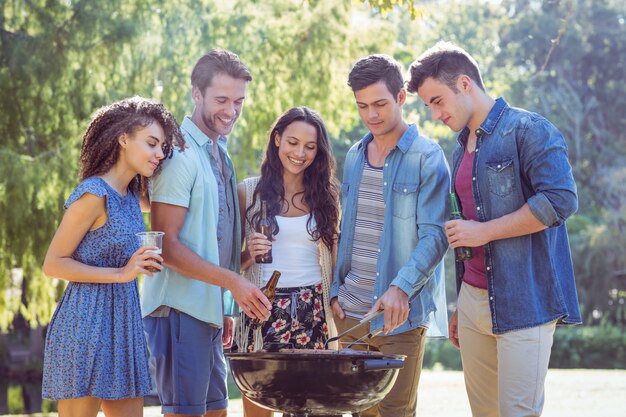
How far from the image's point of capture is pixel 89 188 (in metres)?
3.54

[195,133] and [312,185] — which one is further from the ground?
[195,133]

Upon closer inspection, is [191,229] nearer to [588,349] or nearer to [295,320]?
[295,320]

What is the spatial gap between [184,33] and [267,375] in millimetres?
9153

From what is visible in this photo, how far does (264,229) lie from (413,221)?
2.21 ft

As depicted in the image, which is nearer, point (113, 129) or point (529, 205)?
point (529, 205)

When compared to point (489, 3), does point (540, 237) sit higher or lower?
lower

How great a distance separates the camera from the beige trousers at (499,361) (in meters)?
3.56

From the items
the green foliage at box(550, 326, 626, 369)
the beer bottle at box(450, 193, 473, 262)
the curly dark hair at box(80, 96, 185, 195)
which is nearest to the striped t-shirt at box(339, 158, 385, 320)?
the beer bottle at box(450, 193, 473, 262)

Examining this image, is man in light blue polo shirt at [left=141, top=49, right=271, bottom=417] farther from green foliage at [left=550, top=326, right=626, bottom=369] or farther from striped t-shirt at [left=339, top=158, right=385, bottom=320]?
green foliage at [left=550, top=326, right=626, bottom=369]

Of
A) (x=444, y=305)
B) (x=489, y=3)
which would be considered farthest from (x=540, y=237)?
(x=489, y=3)

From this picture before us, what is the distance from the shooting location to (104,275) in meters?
3.46

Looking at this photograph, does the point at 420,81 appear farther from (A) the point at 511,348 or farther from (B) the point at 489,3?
(B) the point at 489,3

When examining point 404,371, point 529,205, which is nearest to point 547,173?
point 529,205

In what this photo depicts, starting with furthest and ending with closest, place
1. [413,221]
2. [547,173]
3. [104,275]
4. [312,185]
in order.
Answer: [312,185], [413,221], [547,173], [104,275]
